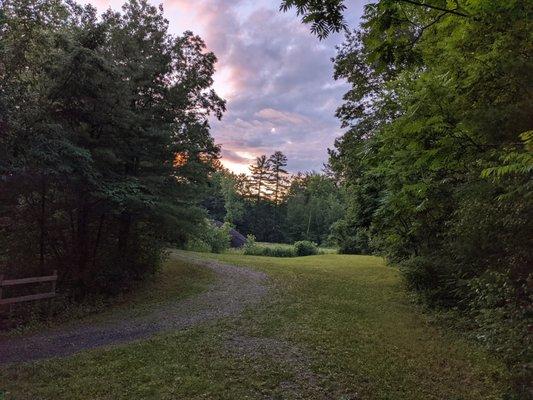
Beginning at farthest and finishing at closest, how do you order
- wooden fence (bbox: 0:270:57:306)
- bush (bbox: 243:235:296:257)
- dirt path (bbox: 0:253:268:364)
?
bush (bbox: 243:235:296:257)
wooden fence (bbox: 0:270:57:306)
dirt path (bbox: 0:253:268:364)

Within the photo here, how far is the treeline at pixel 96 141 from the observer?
9508mm

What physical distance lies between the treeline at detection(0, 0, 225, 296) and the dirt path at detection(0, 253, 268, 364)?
2797 millimetres

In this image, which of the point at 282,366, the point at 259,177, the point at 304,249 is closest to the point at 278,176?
the point at 259,177

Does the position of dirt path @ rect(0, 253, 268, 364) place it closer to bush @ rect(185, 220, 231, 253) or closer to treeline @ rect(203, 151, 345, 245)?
bush @ rect(185, 220, 231, 253)

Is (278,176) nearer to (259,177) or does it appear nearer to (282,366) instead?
(259,177)

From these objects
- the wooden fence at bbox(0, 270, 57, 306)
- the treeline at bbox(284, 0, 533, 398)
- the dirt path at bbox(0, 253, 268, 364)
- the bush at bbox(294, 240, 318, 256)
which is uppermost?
the treeline at bbox(284, 0, 533, 398)

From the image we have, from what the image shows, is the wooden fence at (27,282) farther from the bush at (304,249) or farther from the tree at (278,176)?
the tree at (278,176)

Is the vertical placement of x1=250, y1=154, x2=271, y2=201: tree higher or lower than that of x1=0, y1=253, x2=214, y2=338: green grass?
higher

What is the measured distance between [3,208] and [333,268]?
15477mm

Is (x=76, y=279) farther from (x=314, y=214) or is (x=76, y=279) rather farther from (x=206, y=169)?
(x=314, y=214)

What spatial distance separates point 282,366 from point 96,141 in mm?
8692

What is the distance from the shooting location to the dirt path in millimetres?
7633

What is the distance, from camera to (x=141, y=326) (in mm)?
9383

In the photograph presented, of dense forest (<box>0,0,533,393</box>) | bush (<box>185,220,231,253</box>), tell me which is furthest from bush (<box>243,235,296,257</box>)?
dense forest (<box>0,0,533,393</box>)
